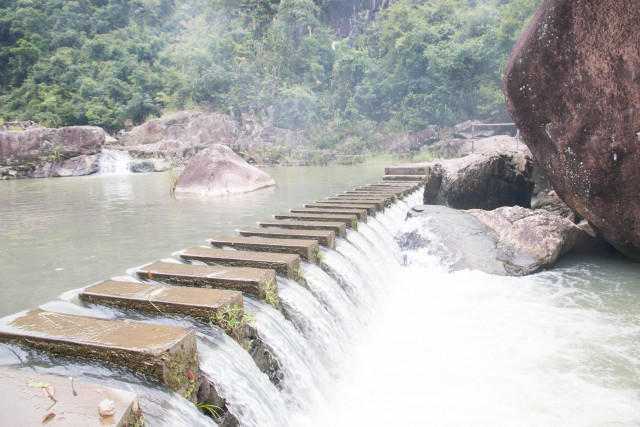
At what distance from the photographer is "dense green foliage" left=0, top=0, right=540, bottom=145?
121 feet

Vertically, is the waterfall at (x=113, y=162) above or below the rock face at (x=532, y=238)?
above

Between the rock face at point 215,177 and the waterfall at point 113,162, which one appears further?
the waterfall at point 113,162

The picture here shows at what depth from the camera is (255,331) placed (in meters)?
2.68

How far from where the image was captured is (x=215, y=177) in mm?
12562

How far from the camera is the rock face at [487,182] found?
8.04 m

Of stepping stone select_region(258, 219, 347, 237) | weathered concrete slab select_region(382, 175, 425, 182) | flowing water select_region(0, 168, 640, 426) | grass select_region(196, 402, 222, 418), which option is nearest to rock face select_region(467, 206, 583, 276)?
flowing water select_region(0, 168, 640, 426)

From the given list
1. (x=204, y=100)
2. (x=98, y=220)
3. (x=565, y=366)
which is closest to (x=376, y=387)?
(x=565, y=366)

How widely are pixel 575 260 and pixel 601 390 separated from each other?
3604 mm

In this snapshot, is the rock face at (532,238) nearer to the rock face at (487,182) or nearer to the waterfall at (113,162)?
the rock face at (487,182)

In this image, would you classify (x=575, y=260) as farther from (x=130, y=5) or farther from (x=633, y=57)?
(x=130, y=5)

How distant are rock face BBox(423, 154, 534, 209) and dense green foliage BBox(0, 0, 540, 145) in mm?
30189

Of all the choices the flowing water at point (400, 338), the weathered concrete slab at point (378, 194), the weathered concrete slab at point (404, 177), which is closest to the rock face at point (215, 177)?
the weathered concrete slab at point (404, 177)

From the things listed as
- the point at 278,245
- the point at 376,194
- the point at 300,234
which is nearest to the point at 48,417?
the point at 278,245

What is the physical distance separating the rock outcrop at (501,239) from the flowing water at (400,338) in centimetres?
15
